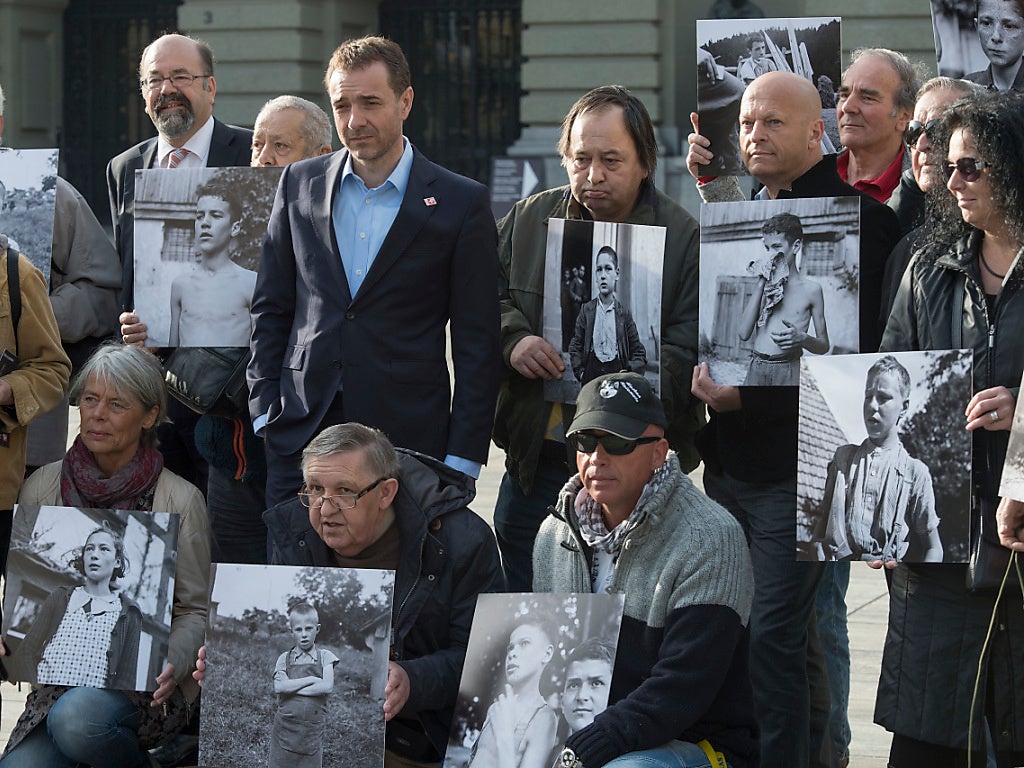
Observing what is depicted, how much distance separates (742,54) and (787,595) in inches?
60.8

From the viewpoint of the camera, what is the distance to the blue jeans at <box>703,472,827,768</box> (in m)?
4.38

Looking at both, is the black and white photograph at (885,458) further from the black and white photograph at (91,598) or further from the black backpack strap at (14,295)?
the black backpack strap at (14,295)

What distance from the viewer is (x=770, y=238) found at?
14.3 feet

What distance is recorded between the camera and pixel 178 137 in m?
5.27

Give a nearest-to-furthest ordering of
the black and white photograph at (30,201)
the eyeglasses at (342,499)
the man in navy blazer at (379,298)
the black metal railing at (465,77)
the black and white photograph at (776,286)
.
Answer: the eyeglasses at (342,499), the black and white photograph at (776,286), the man in navy blazer at (379,298), the black and white photograph at (30,201), the black metal railing at (465,77)

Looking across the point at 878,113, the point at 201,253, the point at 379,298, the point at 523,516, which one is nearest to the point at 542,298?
the point at 379,298

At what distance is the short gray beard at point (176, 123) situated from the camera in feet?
17.2

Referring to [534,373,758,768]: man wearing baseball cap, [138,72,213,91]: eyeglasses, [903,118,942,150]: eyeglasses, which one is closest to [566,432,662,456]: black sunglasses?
[534,373,758,768]: man wearing baseball cap

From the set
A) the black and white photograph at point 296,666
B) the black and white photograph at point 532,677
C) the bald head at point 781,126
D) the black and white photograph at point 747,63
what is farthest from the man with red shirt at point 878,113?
the black and white photograph at point 296,666

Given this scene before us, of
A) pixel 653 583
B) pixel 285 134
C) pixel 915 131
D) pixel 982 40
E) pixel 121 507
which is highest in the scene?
pixel 982 40

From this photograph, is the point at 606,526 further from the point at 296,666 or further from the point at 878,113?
the point at 878,113

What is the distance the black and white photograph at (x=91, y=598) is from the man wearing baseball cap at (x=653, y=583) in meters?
1.00

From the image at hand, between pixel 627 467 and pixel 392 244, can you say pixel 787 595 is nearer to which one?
pixel 627 467

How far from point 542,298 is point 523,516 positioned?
0.62 meters
